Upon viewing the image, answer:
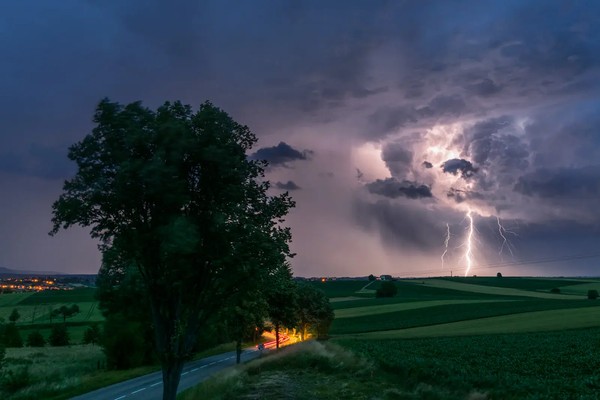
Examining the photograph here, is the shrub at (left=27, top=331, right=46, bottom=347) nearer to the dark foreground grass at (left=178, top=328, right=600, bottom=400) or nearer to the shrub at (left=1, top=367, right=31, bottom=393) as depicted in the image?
the shrub at (left=1, top=367, right=31, bottom=393)

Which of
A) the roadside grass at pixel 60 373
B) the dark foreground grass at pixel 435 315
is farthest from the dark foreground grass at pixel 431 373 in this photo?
the dark foreground grass at pixel 435 315

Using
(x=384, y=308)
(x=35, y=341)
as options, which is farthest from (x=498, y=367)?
(x=35, y=341)

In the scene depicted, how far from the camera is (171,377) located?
22.1 metres

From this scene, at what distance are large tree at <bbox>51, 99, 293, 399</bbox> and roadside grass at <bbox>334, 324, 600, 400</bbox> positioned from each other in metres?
11.3

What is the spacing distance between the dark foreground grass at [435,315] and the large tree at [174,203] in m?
62.6

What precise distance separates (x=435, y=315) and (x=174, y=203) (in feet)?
251

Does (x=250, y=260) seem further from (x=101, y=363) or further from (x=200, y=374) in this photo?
(x=101, y=363)

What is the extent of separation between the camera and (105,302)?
225 ft

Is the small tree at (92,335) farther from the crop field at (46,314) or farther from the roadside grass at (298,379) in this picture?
the roadside grass at (298,379)

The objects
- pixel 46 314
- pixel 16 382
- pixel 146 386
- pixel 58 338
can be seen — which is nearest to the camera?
pixel 146 386

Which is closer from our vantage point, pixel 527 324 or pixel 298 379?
pixel 298 379

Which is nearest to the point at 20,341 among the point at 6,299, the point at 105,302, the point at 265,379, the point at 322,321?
the point at 105,302

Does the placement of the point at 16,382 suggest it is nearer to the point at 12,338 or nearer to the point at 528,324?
the point at 12,338

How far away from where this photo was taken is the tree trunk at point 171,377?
22.0 metres
